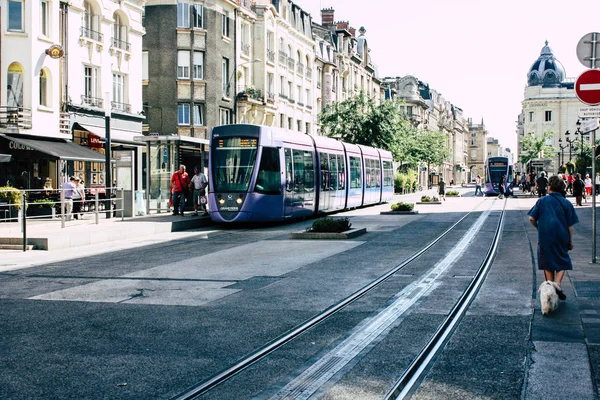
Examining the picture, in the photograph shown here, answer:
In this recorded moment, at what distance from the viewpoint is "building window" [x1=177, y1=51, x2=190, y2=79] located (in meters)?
45.7

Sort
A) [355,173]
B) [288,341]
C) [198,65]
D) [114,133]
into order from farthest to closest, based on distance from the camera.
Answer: [198,65] < [114,133] < [355,173] < [288,341]

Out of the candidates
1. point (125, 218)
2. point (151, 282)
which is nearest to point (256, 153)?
point (125, 218)

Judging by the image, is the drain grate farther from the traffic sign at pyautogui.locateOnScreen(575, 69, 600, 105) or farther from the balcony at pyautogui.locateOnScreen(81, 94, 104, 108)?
A: the balcony at pyautogui.locateOnScreen(81, 94, 104, 108)

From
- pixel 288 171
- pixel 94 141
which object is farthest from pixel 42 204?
pixel 94 141

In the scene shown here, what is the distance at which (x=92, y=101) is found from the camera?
114 ft

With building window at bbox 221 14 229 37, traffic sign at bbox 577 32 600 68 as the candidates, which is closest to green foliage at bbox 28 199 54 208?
traffic sign at bbox 577 32 600 68

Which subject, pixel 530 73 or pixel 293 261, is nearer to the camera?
pixel 293 261

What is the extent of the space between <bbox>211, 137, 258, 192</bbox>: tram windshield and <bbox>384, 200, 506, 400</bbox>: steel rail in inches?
481

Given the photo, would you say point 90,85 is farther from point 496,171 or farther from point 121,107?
point 496,171

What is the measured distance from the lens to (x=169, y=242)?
18.8 metres

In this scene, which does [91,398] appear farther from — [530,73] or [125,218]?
[530,73]

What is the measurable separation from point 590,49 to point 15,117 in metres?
22.8

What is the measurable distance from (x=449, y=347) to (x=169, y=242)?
42.4 feet

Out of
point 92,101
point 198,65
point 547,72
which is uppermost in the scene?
point 547,72
